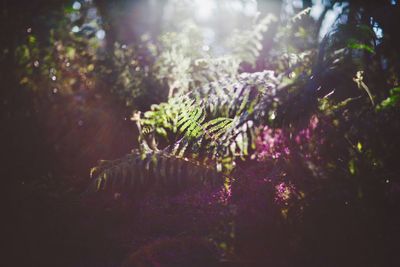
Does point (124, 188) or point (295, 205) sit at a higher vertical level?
point (124, 188)

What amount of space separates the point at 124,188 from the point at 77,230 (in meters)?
0.60

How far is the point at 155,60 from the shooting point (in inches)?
195

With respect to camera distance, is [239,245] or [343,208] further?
[239,245]

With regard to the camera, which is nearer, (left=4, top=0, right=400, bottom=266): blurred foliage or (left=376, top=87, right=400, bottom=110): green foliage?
(left=376, top=87, right=400, bottom=110): green foliage

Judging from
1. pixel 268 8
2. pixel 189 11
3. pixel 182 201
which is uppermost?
pixel 189 11

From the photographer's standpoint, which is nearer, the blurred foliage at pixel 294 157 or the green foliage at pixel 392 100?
→ the green foliage at pixel 392 100

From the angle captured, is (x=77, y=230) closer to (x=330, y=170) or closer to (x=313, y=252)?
(x=313, y=252)

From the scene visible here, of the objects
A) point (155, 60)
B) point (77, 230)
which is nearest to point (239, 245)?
point (77, 230)

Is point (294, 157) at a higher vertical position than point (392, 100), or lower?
lower

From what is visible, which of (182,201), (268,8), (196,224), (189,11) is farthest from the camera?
(189,11)

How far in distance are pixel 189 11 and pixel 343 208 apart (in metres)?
14.4

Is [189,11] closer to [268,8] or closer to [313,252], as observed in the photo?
[268,8]

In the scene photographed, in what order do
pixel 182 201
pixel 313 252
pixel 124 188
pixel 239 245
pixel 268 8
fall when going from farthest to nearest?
pixel 268 8 < pixel 124 188 < pixel 182 201 < pixel 239 245 < pixel 313 252

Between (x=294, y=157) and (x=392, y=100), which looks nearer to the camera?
(x=392, y=100)
